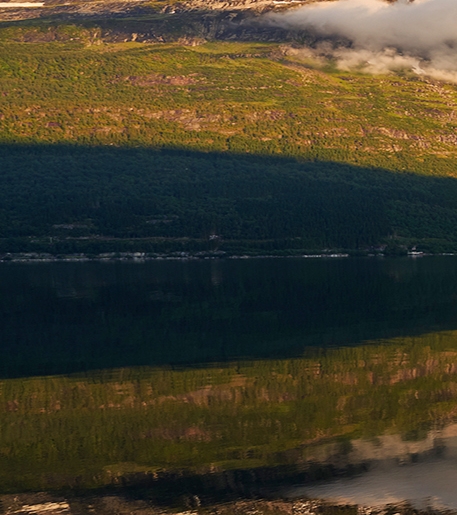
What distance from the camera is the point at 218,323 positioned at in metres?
87.4

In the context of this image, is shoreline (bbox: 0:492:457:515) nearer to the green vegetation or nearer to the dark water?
the dark water

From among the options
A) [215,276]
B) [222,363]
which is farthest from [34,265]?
[222,363]

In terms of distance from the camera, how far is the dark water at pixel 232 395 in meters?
43.8

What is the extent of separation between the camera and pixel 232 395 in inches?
2244

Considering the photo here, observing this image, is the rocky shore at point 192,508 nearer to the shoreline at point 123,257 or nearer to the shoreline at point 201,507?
the shoreline at point 201,507

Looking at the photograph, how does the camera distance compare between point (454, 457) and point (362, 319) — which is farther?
point (362, 319)

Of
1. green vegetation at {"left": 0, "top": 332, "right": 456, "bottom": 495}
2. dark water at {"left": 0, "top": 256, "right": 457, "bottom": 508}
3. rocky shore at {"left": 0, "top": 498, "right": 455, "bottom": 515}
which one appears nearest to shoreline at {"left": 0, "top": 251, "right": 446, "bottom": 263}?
dark water at {"left": 0, "top": 256, "right": 457, "bottom": 508}

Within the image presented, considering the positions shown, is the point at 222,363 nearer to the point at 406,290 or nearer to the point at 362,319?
the point at 362,319

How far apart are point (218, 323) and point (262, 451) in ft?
133

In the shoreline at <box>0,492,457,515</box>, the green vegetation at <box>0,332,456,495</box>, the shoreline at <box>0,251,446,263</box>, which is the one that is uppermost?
the shoreline at <box>0,251,446,263</box>

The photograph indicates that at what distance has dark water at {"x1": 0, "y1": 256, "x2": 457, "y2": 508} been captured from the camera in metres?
43.8

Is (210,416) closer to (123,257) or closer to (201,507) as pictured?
(201,507)

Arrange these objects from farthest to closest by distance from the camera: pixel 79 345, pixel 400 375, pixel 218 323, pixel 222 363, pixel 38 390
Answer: pixel 218 323, pixel 79 345, pixel 222 363, pixel 400 375, pixel 38 390

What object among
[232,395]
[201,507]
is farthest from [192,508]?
[232,395]
